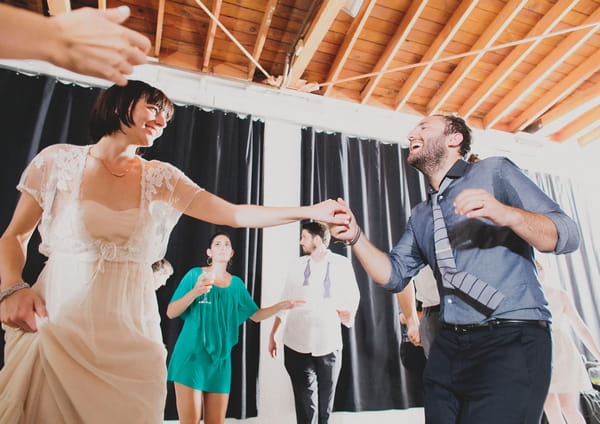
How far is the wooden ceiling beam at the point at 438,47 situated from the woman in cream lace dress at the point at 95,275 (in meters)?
3.64

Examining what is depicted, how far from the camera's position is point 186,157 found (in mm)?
4188

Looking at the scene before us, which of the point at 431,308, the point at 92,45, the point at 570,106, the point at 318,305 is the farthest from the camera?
the point at 570,106

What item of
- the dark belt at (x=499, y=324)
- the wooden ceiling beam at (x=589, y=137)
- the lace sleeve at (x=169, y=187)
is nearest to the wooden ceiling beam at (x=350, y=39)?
the lace sleeve at (x=169, y=187)

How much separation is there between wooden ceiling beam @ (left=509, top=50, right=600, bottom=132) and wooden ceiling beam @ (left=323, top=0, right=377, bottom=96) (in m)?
2.87

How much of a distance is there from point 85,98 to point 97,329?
3809mm

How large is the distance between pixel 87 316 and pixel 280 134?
4.00 meters

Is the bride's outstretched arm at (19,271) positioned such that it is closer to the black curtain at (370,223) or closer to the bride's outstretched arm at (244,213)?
the bride's outstretched arm at (244,213)

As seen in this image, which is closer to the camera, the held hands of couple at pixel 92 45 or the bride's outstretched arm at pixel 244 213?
the held hands of couple at pixel 92 45

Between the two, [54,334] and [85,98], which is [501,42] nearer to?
[85,98]

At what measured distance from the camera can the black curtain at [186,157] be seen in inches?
142

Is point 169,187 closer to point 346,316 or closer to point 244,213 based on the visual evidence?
point 244,213

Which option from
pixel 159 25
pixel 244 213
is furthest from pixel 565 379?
pixel 159 25

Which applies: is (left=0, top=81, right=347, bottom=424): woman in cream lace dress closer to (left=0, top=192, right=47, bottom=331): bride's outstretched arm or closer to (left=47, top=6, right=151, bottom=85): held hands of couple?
(left=0, top=192, right=47, bottom=331): bride's outstretched arm

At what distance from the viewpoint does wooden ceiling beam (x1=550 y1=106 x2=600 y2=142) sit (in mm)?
5590
